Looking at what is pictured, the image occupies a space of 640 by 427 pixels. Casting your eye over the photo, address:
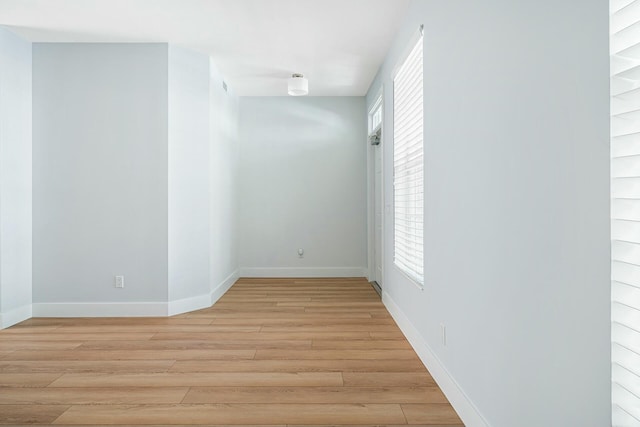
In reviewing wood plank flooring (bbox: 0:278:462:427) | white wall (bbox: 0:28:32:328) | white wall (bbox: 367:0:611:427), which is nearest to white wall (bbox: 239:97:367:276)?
wood plank flooring (bbox: 0:278:462:427)

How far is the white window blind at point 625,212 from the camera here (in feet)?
3.13

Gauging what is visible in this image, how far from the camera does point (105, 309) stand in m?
4.15

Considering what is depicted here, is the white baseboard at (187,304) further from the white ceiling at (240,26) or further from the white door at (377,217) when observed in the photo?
the white ceiling at (240,26)

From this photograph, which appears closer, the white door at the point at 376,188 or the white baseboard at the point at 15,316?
the white baseboard at the point at 15,316

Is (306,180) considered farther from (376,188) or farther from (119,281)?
(119,281)

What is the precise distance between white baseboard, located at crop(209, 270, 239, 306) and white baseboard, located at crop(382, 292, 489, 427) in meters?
2.08

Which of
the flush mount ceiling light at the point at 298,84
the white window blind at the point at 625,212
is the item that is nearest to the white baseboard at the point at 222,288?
the flush mount ceiling light at the point at 298,84

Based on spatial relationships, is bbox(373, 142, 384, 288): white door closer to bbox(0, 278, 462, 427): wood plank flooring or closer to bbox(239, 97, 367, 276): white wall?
bbox(239, 97, 367, 276): white wall

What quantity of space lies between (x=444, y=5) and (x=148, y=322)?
355 cm

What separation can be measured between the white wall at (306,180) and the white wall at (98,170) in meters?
2.22

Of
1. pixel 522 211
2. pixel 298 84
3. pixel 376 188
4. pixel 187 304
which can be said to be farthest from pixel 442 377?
pixel 298 84

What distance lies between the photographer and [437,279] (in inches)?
101

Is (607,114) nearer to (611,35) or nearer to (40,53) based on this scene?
(611,35)

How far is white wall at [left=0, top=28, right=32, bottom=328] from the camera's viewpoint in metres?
3.76
